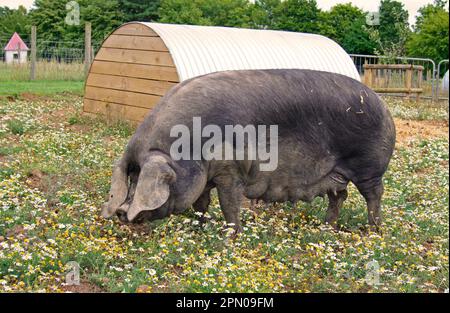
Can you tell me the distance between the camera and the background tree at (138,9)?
1629 inches

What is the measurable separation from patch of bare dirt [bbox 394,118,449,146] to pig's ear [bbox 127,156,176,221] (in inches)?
301

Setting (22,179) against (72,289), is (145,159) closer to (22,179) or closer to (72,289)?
(72,289)

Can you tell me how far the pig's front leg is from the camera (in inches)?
226

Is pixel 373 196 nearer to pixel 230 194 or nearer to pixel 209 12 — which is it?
pixel 230 194

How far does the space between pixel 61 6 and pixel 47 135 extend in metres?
34.0

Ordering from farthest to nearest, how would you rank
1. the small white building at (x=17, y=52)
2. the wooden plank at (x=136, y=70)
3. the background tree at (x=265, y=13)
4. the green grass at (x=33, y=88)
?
the background tree at (x=265, y=13) < the small white building at (x=17, y=52) < the green grass at (x=33, y=88) < the wooden plank at (x=136, y=70)

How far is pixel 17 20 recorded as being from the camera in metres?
49.3

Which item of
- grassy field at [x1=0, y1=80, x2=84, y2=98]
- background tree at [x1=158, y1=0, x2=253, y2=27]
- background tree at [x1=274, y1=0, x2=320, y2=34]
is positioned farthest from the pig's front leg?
background tree at [x1=274, y1=0, x2=320, y2=34]

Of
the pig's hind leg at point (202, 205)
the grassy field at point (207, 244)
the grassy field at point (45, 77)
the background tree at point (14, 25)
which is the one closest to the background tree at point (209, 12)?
the background tree at point (14, 25)

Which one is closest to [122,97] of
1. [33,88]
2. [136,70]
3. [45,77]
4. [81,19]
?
[136,70]

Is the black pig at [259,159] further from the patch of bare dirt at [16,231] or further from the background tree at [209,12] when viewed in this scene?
the background tree at [209,12]

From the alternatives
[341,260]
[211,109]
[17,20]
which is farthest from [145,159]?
[17,20]

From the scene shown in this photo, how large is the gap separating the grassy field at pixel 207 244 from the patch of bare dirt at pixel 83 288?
26mm

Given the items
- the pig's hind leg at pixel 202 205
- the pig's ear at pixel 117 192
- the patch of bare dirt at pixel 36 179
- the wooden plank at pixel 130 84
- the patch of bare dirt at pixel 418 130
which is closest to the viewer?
the pig's ear at pixel 117 192
